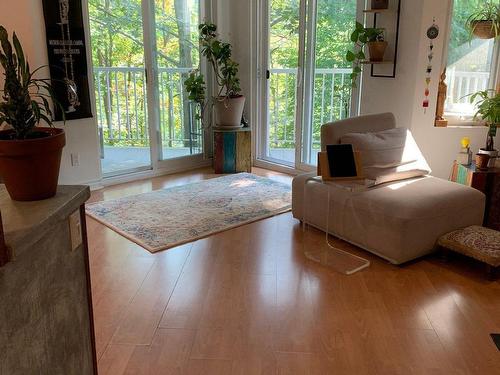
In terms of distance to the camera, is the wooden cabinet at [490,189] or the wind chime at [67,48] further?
the wind chime at [67,48]

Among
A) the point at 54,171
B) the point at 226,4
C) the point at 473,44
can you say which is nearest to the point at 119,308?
the point at 54,171

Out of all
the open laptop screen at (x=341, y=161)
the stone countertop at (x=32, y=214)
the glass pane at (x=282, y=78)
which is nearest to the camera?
the stone countertop at (x=32, y=214)

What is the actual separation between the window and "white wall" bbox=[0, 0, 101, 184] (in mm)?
3129

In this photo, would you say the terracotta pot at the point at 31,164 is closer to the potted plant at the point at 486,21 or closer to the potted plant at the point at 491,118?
the potted plant at the point at 491,118

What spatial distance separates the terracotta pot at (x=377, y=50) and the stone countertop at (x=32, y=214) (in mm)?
3136

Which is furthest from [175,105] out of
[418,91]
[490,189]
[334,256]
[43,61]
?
[490,189]

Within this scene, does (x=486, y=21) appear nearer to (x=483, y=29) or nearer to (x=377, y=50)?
(x=483, y=29)

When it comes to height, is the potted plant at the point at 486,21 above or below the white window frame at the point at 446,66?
above

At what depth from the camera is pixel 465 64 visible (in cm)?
387

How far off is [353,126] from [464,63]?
129cm

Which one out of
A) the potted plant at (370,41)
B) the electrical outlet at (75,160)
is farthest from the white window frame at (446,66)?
the electrical outlet at (75,160)

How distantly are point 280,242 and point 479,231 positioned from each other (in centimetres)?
129

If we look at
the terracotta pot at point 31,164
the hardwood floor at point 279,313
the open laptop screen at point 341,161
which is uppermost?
the terracotta pot at point 31,164

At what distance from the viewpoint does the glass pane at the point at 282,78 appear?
4.86 m
